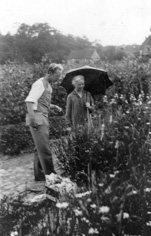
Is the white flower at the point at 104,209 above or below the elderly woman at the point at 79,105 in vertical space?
below

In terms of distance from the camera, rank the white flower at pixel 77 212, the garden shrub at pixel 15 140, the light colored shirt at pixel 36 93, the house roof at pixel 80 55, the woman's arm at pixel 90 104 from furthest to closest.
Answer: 1. the house roof at pixel 80 55
2. the garden shrub at pixel 15 140
3. the woman's arm at pixel 90 104
4. the light colored shirt at pixel 36 93
5. the white flower at pixel 77 212

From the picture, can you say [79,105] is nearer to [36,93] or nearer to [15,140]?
[36,93]

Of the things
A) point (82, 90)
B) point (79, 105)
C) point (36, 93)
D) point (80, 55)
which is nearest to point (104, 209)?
point (36, 93)

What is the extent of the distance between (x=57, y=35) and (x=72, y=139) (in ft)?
236

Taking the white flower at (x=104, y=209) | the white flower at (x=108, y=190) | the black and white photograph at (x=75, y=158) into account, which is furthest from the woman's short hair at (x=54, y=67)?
the white flower at (x=104, y=209)

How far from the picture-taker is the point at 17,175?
6.03m

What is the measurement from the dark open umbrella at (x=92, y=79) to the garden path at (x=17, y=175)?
5.82 ft

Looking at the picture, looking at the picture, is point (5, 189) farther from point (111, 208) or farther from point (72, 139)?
point (111, 208)

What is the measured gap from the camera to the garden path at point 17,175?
5141mm

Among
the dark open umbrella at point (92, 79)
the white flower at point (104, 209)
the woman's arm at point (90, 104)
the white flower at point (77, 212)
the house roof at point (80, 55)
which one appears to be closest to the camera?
the white flower at point (104, 209)

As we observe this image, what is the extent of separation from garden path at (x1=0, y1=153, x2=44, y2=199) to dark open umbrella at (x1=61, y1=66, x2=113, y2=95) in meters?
1.78

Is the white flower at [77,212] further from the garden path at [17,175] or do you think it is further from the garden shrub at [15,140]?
the garden shrub at [15,140]

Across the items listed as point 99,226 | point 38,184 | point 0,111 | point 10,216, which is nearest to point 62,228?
point 99,226

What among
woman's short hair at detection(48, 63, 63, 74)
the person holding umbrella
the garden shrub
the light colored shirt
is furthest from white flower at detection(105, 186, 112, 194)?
the garden shrub
